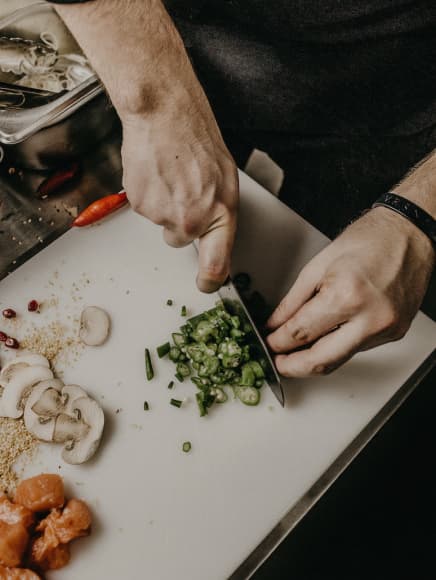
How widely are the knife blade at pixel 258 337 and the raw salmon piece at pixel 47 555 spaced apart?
652 millimetres

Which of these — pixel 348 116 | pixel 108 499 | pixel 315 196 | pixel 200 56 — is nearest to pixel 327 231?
pixel 315 196

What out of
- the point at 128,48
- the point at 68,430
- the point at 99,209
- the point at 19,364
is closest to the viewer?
the point at 128,48

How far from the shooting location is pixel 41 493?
1.37 meters

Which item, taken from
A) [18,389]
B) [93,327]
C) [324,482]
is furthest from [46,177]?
[324,482]

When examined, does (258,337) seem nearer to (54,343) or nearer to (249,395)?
(249,395)

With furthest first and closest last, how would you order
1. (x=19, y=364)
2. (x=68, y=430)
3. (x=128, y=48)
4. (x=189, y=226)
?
(x=19, y=364), (x=68, y=430), (x=189, y=226), (x=128, y=48)

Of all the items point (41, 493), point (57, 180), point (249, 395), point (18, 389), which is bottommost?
point (249, 395)

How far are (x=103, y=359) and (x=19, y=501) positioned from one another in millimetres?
423

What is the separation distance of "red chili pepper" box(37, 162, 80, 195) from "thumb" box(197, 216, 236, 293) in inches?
25.4

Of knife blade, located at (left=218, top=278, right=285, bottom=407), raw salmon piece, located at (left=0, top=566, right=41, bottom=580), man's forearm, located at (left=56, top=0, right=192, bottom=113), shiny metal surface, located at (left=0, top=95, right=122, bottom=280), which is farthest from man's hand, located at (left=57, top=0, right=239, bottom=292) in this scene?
raw salmon piece, located at (left=0, top=566, right=41, bottom=580)

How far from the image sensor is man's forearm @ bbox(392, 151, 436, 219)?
4.38 ft

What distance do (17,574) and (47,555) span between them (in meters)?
0.08

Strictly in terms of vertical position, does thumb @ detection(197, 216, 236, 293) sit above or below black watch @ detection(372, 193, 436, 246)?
above

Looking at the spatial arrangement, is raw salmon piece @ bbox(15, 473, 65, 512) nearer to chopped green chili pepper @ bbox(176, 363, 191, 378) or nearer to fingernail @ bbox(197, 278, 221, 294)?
chopped green chili pepper @ bbox(176, 363, 191, 378)
